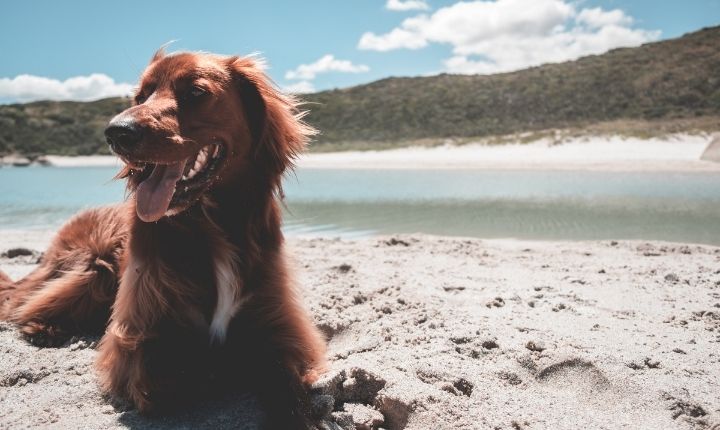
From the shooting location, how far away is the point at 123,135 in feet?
6.20

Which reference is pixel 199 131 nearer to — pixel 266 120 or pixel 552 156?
pixel 266 120

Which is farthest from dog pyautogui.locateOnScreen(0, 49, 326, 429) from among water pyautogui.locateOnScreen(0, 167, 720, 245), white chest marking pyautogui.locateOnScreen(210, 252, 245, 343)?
water pyautogui.locateOnScreen(0, 167, 720, 245)

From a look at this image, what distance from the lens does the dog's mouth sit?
2.06m

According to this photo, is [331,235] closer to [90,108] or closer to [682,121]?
[682,121]

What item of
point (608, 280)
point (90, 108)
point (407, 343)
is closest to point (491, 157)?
point (608, 280)

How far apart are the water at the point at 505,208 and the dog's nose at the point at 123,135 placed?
540 centimetres

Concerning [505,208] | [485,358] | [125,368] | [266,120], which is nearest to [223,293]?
[125,368]

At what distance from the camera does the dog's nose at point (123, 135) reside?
6.18 feet

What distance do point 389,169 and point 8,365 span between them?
24.7 meters

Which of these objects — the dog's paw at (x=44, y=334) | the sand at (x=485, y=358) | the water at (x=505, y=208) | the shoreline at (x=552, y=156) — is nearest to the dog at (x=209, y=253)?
the sand at (x=485, y=358)

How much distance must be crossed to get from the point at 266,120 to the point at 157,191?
615 millimetres

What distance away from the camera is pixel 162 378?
2129mm

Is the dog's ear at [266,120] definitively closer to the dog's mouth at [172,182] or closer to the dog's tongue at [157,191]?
the dog's mouth at [172,182]

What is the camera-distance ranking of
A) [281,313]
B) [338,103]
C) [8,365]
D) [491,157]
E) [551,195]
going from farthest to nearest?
[338,103]
[491,157]
[551,195]
[8,365]
[281,313]
